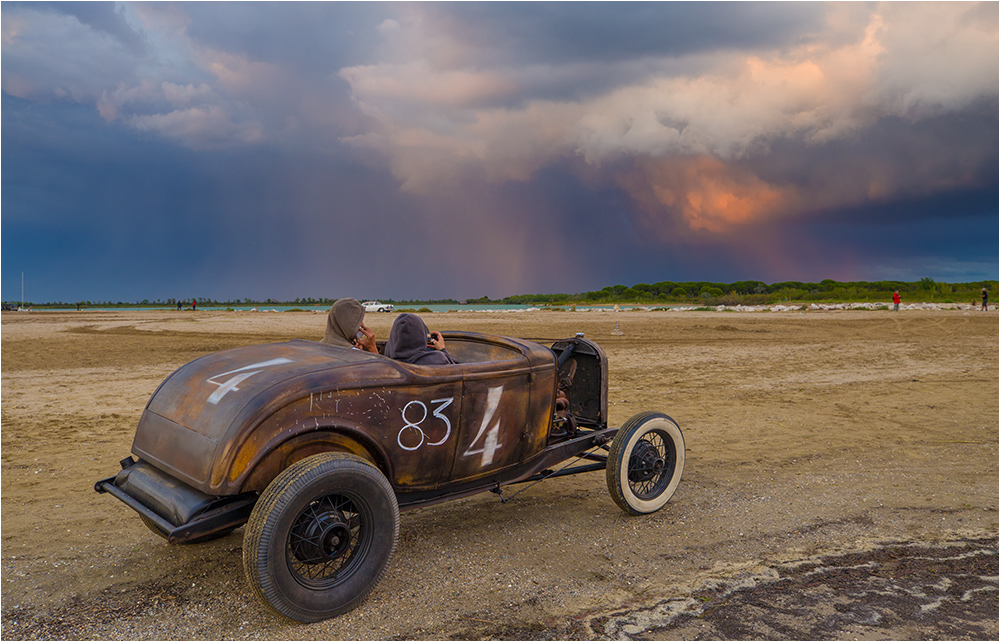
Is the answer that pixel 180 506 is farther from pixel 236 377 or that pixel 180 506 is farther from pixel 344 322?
pixel 344 322

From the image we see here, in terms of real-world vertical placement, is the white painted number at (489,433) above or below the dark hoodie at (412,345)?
below

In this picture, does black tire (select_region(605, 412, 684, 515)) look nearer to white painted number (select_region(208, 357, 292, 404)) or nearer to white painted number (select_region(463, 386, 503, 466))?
white painted number (select_region(463, 386, 503, 466))

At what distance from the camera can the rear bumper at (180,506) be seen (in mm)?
2984

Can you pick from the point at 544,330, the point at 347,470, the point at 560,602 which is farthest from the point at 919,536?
the point at 544,330

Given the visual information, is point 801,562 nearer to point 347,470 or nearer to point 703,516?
point 703,516

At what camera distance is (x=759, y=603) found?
11.2 ft

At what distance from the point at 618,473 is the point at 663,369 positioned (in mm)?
9655

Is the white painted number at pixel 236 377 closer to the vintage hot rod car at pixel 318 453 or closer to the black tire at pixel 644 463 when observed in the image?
Result: the vintage hot rod car at pixel 318 453

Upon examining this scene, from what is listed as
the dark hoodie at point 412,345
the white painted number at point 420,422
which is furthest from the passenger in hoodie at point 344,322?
the white painted number at point 420,422

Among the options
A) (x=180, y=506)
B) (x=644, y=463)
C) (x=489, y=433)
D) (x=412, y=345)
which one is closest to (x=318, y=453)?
(x=180, y=506)

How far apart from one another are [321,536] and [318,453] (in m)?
0.46

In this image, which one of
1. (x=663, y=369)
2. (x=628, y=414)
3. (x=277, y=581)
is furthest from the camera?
(x=663, y=369)

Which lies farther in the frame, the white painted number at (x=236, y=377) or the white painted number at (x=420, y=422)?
the white painted number at (x=420, y=422)

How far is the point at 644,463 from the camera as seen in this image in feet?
16.0
